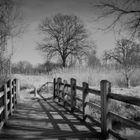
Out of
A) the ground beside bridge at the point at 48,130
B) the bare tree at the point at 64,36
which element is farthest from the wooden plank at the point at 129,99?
the bare tree at the point at 64,36

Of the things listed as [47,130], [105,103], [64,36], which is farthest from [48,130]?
[64,36]

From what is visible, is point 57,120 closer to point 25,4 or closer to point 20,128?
point 20,128

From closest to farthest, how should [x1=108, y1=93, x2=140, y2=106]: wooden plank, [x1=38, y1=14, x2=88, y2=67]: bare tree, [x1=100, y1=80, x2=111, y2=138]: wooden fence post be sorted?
[x1=108, y1=93, x2=140, y2=106]: wooden plank → [x1=100, y1=80, x2=111, y2=138]: wooden fence post → [x1=38, y1=14, x2=88, y2=67]: bare tree

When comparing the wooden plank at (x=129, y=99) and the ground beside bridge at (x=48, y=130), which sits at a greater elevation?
the wooden plank at (x=129, y=99)

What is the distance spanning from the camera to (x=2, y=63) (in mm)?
10570

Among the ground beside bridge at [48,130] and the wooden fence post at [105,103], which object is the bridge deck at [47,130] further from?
the wooden fence post at [105,103]

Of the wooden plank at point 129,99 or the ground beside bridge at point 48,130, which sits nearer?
the wooden plank at point 129,99

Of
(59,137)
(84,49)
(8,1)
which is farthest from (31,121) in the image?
(84,49)

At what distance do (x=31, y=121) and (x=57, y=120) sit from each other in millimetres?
746

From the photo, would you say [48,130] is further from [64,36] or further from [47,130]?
[64,36]

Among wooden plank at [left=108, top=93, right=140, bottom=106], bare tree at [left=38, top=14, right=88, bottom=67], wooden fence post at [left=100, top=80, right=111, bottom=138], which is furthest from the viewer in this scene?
bare tree at [left=38, top=14, right=88, bottom=67]

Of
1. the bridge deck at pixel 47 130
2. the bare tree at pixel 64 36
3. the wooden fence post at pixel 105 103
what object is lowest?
the bridge deck at pixel 47 130

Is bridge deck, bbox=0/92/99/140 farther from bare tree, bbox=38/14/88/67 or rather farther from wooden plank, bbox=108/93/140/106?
bare tree, bbox=38/14/88/67

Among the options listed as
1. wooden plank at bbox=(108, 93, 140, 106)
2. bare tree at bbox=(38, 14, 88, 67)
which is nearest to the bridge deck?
wooden plank at bbox=(108, 93, 140, 106)
